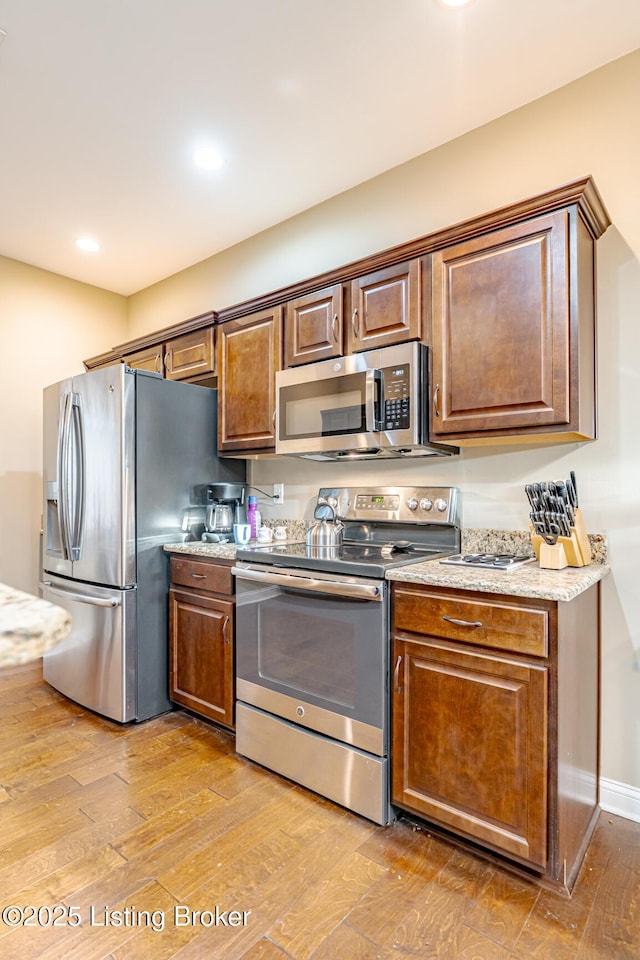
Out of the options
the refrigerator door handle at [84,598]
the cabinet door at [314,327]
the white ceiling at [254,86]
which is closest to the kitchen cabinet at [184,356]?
the cabinet door at [314,327]

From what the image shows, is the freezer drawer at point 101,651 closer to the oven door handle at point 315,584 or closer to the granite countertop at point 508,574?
the oven door handle at point 315,584

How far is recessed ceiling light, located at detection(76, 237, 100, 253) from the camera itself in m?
3.45

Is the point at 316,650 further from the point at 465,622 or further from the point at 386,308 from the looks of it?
the point at 386,308

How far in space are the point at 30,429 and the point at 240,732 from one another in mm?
2699

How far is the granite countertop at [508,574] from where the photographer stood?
1544 mm

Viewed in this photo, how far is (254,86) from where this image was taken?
2.16 m

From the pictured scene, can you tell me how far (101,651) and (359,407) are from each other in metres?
1.82

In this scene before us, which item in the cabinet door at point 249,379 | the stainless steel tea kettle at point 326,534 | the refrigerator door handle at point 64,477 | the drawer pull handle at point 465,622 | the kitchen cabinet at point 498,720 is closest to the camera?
the kitchen cabinet at point 498,720

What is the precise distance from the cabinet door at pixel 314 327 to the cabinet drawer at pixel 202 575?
1.08 meters

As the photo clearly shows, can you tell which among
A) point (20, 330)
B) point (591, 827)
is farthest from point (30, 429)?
point (591, 827)

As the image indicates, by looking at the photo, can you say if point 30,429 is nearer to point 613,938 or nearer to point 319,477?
point 319,477

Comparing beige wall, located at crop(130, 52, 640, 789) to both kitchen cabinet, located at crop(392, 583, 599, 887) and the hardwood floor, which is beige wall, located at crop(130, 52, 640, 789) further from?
the hardwood floor

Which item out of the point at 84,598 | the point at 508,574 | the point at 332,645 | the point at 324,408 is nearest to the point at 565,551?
the point at 508,574

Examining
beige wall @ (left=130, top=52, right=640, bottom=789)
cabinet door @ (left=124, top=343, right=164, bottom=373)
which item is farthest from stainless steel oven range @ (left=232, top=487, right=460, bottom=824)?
cabinet door @ (left=124, top=343, right=164, bottom=373)
